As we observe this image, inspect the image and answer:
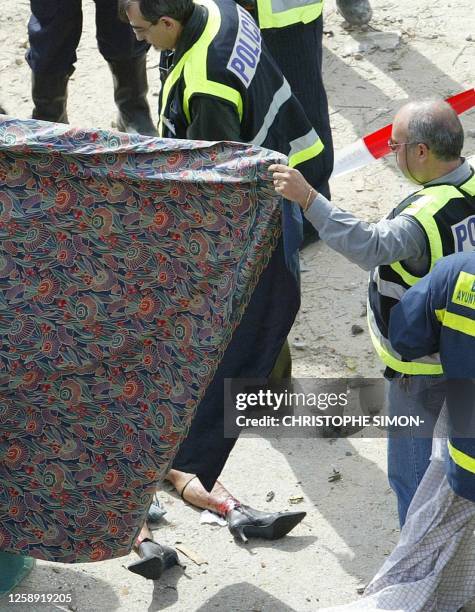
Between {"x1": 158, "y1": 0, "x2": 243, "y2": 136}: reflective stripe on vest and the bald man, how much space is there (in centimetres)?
86

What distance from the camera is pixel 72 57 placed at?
288 inches

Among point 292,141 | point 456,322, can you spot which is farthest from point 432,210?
point 292,141

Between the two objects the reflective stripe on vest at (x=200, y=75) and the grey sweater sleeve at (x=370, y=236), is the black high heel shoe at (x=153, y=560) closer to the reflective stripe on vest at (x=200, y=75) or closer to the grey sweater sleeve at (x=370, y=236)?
the grey sweater sleeve at (x=370, y=236)

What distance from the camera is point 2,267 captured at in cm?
446

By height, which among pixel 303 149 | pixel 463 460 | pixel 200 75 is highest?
pixel 200 75

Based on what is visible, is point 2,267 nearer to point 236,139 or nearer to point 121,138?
point 121,138

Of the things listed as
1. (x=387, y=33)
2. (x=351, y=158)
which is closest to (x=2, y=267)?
(x=351, y=158)

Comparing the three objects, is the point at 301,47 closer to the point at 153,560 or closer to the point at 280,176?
the point at 280,176

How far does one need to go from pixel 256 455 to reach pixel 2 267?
180 centimetres

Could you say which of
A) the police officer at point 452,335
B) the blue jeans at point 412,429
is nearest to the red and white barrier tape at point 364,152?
the blue jeans at point 412,429

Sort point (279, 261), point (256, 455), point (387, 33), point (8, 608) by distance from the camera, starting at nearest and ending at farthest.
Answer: point (279, 261), point (8, 608), point (256, 455), point (387, 33)

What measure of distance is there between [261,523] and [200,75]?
1873mm

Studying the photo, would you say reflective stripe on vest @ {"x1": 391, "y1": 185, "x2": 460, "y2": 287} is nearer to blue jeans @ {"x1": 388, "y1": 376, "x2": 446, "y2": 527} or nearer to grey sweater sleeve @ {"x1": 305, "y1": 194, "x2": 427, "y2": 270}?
grey sweater sleeve @ {"x1": 305, "y1": 194, "x2": 427, "y2": 270}

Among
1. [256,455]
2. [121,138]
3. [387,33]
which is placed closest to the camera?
[121,138]
